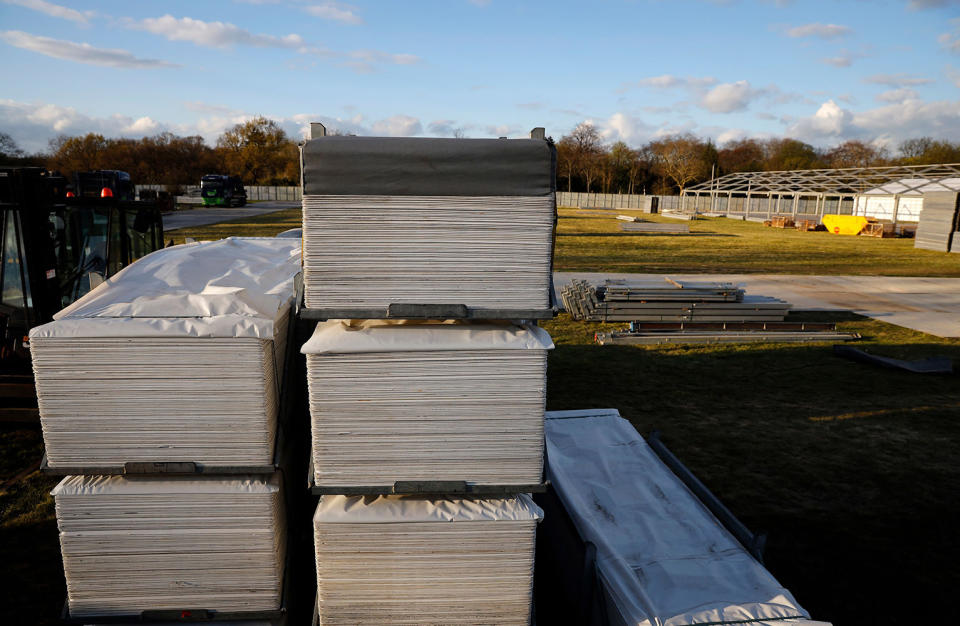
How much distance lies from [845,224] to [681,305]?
3142 cm

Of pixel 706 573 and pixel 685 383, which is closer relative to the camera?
pixel 706 573

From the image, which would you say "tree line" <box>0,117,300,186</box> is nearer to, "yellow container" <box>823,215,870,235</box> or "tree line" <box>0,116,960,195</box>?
"tree line" <box>0,116,960,195</box>

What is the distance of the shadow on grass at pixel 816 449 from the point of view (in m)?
5.12

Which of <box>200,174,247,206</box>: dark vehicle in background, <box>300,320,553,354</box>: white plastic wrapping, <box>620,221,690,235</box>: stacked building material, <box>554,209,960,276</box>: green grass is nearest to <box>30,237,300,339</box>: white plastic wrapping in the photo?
<box>300,320,553,354</box>: white plastic wrapping

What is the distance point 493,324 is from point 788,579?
11.9 ft

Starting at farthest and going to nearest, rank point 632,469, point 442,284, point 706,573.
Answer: point 632,469
point 706,573
point 442,284

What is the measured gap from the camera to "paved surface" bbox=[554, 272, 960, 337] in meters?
14.5

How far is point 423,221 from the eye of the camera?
2996 mm

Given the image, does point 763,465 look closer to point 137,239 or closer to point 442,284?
point 442,284

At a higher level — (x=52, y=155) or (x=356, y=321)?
(x=52, y=155)

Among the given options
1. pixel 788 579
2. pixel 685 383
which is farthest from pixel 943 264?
pixel 788 579

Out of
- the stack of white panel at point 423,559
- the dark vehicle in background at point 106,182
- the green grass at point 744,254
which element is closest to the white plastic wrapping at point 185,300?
the stack of white panel at point 423,559

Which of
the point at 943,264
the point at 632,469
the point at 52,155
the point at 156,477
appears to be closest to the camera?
the point at 156,477

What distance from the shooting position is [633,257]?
77.9 ft
